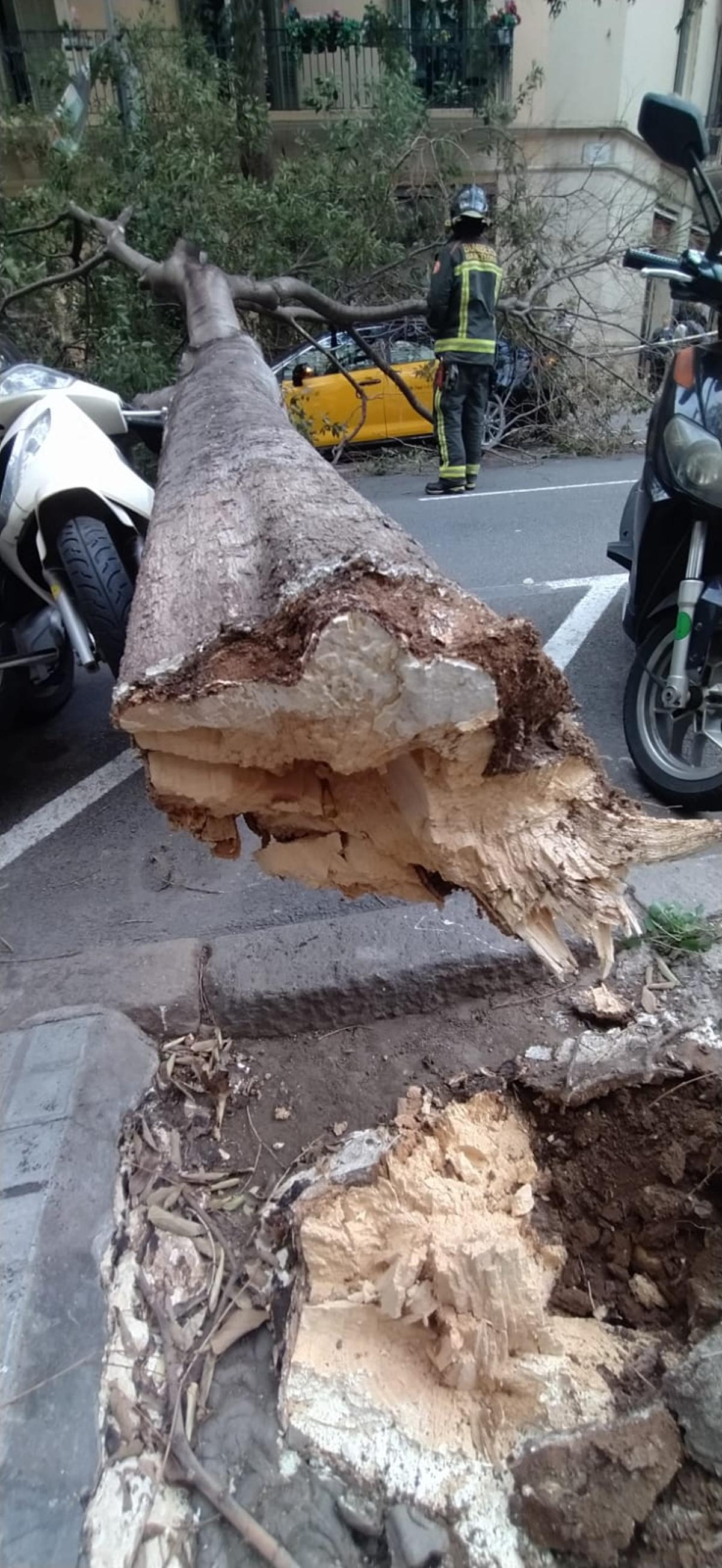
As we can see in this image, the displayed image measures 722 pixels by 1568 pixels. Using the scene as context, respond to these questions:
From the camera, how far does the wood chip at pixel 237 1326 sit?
1681 millimetres

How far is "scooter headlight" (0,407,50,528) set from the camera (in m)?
3.25

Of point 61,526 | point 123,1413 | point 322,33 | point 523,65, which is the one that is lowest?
point 123,1413

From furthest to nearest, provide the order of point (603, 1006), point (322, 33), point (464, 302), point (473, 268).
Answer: point (322, 33)
point (464, 302)
point (473, 268)
point (603, 1006)

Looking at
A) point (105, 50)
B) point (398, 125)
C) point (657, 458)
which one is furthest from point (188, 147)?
point (657, 458)

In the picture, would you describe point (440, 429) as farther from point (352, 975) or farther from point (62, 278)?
point (352, 975)

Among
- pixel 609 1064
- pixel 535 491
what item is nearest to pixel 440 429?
pixel 535 491

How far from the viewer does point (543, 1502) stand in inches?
55.2

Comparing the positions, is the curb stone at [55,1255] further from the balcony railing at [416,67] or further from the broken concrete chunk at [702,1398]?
the balcony railing at [416,67]

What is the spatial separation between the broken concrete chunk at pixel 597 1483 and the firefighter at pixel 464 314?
21.9 feet

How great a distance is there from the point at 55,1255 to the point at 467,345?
6.57 m

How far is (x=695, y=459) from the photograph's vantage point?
297 cm

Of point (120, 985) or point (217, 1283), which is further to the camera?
point (120, 985)

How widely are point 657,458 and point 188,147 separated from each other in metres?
6.68

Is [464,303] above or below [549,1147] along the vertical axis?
above
